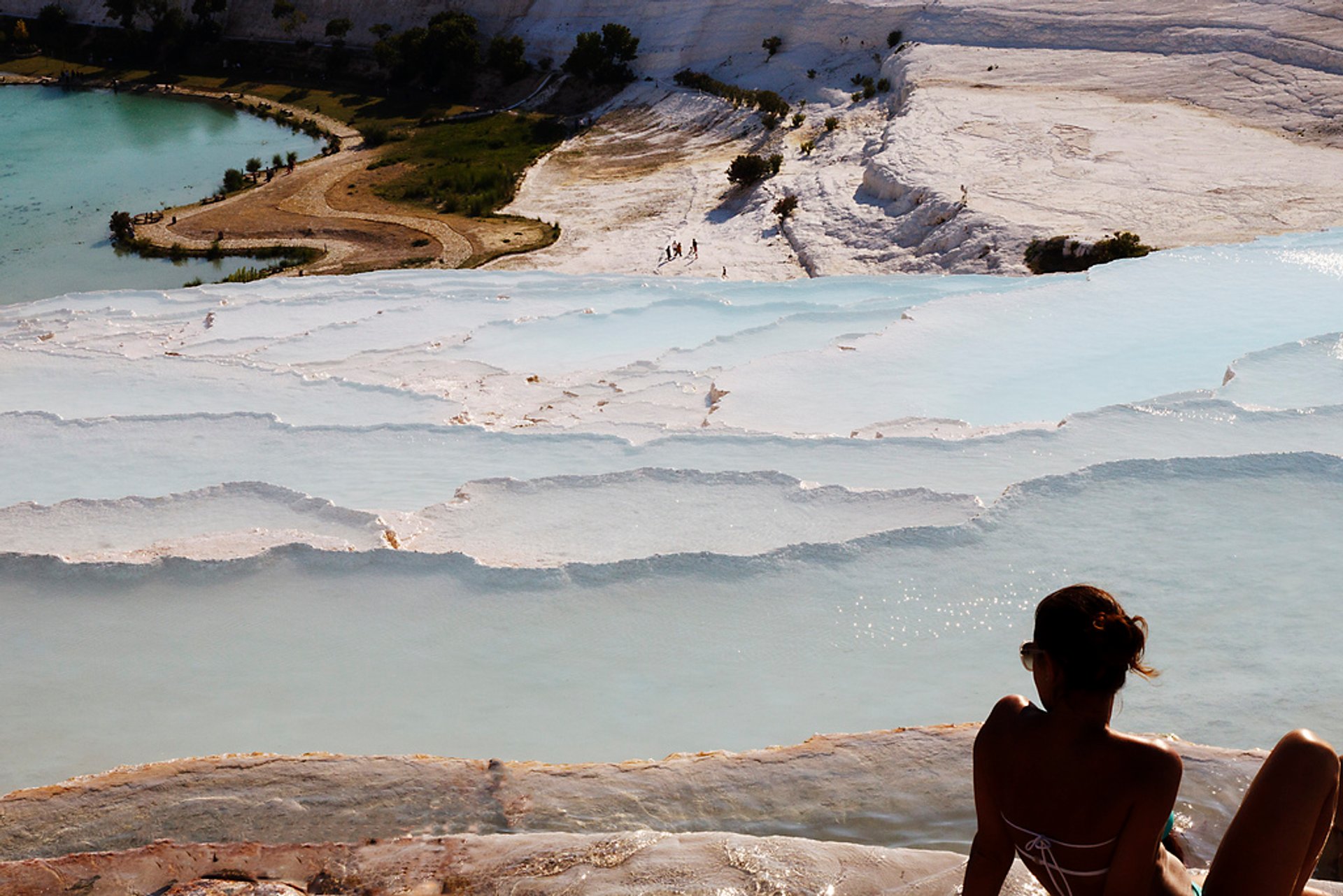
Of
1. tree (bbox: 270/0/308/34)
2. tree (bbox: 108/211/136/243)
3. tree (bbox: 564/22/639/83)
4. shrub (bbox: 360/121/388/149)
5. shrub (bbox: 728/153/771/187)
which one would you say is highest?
tree (bbox: 270/0/308/34)

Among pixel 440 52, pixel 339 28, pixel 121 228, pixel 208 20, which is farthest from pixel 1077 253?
pixel 208 20

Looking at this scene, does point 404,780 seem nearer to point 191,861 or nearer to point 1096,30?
point 191,861

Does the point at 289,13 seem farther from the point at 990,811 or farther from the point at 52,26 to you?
the point at 990,811

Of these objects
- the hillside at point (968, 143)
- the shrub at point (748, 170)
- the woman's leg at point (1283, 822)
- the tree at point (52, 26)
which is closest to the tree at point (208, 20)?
the tree at point (52, 26)

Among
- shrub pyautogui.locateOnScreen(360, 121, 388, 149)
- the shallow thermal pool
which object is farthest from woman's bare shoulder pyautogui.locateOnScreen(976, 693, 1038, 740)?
shrub pyautogui.locateOnScreen(360, 121, 388, 149)

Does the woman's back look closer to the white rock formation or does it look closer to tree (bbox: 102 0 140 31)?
the white rock formation

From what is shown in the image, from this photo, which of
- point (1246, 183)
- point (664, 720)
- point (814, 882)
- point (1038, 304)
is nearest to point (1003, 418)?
point (1038, 304)
